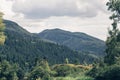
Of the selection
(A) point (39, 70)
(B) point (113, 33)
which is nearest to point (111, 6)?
(B) point (113, 33)

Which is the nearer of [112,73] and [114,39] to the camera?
[112,73]

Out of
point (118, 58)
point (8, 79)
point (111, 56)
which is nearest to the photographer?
point (118, 58)

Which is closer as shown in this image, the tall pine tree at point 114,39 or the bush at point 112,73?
the bush at point 112,73

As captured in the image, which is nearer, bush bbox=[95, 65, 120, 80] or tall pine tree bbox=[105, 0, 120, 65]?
bush bbox=[95, 65, 120, 80]

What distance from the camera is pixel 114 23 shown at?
296 ft

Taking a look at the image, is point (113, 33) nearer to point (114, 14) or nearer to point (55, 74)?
point (114, 14)

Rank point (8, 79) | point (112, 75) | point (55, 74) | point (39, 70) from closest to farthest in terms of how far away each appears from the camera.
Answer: point (112, 75) → point (39, 70) → point (55, 74) → point (8, 79)

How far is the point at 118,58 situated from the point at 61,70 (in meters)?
52.4

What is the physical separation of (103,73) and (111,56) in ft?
69.7

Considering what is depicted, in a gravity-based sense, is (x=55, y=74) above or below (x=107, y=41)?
below

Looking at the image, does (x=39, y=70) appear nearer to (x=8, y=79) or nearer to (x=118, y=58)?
(x=8, y=79)

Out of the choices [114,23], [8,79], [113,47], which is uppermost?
[114,23]

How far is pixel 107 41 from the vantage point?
9512cm

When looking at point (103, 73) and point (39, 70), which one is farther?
point (39, 70)
